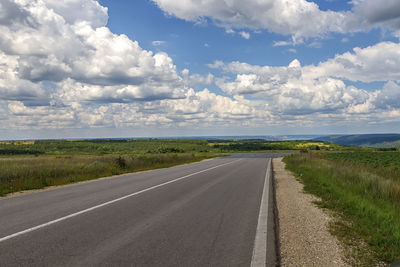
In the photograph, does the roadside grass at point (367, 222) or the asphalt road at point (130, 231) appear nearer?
the asphalt road at point (130, 231)

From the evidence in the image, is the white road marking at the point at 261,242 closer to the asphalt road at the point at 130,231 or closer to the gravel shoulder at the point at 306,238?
the asphalt road at the point at 130,231

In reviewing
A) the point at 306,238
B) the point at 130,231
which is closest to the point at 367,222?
the point at 306,238

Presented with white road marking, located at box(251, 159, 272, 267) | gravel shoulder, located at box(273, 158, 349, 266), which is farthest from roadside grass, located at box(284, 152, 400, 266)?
white road marking, located at box(251, 159, 272, 267)

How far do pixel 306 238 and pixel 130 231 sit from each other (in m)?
3.44

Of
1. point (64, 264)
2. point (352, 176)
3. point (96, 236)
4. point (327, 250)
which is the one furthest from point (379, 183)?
point (64, 264)

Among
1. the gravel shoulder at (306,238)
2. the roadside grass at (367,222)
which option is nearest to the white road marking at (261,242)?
the gravel shoulder at (306,238)

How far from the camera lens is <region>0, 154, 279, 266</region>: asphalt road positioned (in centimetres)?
443

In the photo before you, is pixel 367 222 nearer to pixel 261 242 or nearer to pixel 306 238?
pixel 306 238

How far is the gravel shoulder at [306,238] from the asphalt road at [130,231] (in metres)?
0.29

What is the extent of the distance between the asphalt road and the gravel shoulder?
292mm

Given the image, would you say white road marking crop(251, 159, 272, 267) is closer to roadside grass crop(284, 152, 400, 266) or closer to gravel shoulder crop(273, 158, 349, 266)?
gravel shoulder crop(273, 158, 349, 266)

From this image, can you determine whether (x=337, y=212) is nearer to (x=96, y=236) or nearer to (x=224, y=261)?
(x=224, y=261)

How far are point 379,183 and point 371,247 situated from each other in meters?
7.78

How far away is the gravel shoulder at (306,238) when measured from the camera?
175 inches
